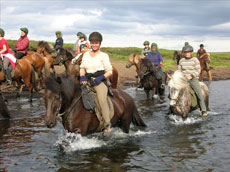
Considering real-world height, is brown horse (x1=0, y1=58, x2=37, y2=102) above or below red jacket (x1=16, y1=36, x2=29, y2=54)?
below

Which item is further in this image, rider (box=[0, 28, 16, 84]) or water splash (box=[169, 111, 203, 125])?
rider (box=[0, 28, 16, 84])

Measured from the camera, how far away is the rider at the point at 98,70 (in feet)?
22.2

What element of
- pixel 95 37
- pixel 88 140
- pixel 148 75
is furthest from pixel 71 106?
pixel 148 75

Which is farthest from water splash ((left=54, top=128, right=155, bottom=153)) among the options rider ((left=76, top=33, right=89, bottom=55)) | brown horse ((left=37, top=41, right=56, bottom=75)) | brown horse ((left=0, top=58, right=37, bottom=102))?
brown horse ((left=37, top=41, right=56, bottom=75))

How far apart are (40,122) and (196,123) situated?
211 inches

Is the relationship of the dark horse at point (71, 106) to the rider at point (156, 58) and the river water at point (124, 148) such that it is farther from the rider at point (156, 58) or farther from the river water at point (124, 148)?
the rider at point (156, 58)

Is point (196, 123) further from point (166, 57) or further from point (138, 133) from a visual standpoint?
point (166, 57)

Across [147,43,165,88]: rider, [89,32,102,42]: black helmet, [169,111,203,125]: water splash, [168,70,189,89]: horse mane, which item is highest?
[89,32,102,42]: black helmet

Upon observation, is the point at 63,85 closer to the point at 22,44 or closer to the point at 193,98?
the point at 193,98

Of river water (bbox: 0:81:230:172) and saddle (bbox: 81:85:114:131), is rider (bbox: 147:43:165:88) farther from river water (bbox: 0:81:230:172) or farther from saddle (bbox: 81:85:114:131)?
saddle (bbox: 81:85:114:131)

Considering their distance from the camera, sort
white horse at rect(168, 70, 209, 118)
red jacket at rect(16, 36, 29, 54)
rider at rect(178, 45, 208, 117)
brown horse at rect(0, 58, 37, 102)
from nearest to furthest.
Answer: white horse at rect(168, 70, 209, 118)
rider at rect(178, 45, 208, 117)
brown horse at rect(0, 58, 37, 102)
red jacket at rect(16, 36, 29, 54)

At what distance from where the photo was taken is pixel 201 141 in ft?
26.8

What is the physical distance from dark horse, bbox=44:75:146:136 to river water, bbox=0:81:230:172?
295mm

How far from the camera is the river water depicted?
641 cm
